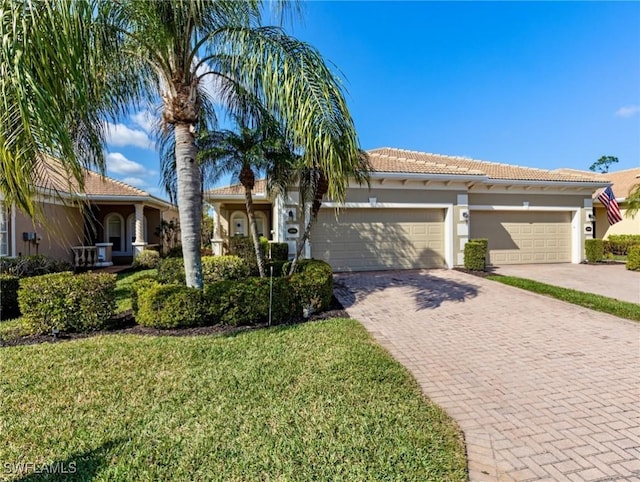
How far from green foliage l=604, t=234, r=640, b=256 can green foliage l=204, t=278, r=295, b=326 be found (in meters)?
21.7

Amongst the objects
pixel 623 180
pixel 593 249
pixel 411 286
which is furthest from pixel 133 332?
pixel 623 180

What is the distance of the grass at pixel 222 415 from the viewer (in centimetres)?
265

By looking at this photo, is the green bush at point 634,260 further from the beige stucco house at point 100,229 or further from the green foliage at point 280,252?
the beige stucco house at point 100,229

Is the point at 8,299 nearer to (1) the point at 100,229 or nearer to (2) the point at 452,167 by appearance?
(1) the point at 100,229

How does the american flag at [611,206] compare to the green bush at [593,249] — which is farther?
the american flag at [611,206]

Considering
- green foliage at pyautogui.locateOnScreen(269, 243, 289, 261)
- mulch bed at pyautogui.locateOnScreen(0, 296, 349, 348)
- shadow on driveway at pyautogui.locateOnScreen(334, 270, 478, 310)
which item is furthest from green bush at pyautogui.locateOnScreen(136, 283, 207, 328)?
green foliage at pyautogui.locateOnScreen(269, 243, 289, 261)

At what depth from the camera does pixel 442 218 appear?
44.5 feet

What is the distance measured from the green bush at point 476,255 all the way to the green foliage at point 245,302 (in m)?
8.90

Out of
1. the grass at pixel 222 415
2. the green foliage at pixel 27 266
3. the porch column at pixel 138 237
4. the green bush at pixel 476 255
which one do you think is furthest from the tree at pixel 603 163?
the green foliage at pixel 27 266

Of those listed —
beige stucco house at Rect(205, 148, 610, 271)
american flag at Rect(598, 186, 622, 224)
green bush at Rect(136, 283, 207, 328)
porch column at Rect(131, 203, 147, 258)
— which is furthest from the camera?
porch column at Rect(131, 203, 147, 258)

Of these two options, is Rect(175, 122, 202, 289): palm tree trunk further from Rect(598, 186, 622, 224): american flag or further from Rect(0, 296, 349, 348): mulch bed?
A: Rect(598, 186, 622, 224): american flag

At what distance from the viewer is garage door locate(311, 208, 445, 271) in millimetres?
12703

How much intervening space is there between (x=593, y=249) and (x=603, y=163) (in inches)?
2107

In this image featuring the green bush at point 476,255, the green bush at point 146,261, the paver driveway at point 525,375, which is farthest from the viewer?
the green bush at point 146,261
